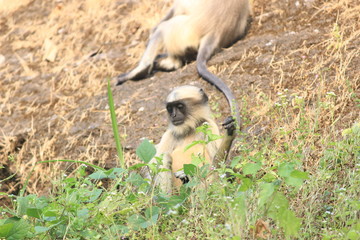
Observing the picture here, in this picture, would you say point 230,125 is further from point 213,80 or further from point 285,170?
point 213,80

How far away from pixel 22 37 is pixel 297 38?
3.99 m

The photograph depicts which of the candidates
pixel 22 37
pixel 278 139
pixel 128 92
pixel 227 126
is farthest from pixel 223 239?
pixel 22 37

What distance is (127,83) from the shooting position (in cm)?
698

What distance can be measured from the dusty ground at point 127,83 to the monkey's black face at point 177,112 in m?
0.48

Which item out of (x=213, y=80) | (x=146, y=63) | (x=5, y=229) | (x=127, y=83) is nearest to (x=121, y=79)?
(x=127, y=83)

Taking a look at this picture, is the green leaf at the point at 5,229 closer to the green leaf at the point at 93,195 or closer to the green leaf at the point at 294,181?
the green leaf at the point at 93,195

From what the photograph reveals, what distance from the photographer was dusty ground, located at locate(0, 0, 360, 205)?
18.1 ft

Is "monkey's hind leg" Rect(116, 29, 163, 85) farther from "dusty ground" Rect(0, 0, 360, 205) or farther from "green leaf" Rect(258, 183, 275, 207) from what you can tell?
"green leaf" Rect(258, 183, 275, 207)

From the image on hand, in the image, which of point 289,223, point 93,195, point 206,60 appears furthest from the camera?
point 206,60

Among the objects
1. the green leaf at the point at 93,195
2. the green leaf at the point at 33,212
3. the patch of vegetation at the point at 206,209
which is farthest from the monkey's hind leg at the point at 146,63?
the green leaf at the point at 33,212

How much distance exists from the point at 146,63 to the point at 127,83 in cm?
30

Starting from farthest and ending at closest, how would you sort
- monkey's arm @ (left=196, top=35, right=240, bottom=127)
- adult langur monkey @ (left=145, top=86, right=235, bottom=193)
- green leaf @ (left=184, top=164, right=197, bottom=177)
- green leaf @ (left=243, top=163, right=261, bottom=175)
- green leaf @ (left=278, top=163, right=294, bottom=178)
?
monkey's arm @ (left=196, top=35, right=240, bottom=127)
adult langur monkey @ (left=145, top=86, right=235, bottom=193)
green leaf @ (left=184, top=164, right=197, bottom=177)
green leaf @ (left=243, top=163, right=261, bottom=175)
green leaf @ (left=278, top=163, right=294, bottom=178)

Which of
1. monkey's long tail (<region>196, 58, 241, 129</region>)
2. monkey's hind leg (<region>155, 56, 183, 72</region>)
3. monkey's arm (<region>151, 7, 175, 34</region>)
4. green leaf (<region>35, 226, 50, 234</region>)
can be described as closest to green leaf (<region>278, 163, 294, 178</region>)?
green leaf (<region>35, 226, 50, 234</region>)

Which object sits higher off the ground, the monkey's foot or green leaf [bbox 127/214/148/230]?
green leaf [bbox 127/214/148/230]
